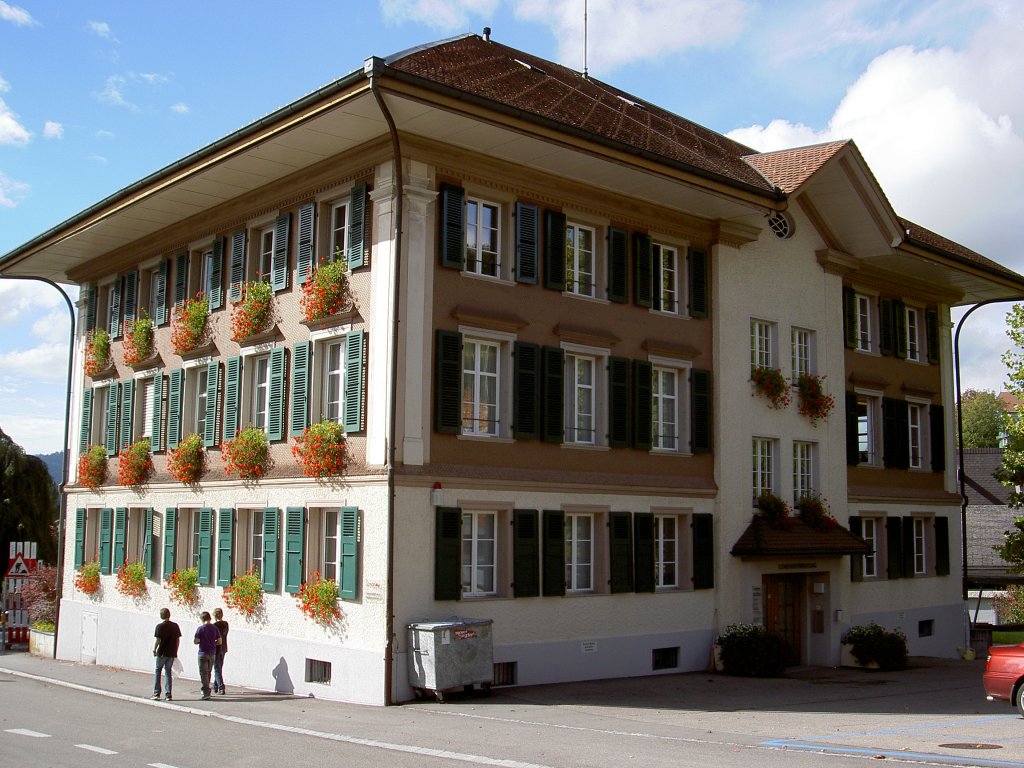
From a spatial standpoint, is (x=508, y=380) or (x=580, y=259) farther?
(x=580, y=259)

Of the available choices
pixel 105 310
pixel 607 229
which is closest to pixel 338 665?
pixel 607 229

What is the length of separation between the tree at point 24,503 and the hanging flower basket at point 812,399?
26.4 meters

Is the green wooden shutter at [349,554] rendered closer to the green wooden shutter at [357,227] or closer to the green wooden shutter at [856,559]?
the green wooden shutter at [357,227]

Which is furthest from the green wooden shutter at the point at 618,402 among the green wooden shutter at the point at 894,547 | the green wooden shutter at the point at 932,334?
the green wooden shutter at the point at 932,334

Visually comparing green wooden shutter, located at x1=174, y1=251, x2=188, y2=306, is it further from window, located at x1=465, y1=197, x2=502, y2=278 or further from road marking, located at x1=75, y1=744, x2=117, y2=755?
road marking, located at x1=75, y1=744, x2=117, y2=755

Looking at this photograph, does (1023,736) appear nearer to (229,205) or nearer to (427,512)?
(427,512)

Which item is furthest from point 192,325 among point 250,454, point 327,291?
point 327,291

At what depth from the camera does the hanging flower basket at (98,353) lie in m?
27.3

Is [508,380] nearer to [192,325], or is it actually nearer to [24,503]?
[192,325]

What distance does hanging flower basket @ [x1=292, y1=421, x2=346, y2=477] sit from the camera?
18.9 metres

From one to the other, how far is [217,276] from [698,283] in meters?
9.36

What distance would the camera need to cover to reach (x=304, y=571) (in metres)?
19.8

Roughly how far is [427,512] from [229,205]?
8.24 metres

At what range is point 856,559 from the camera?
2617 centimetres
